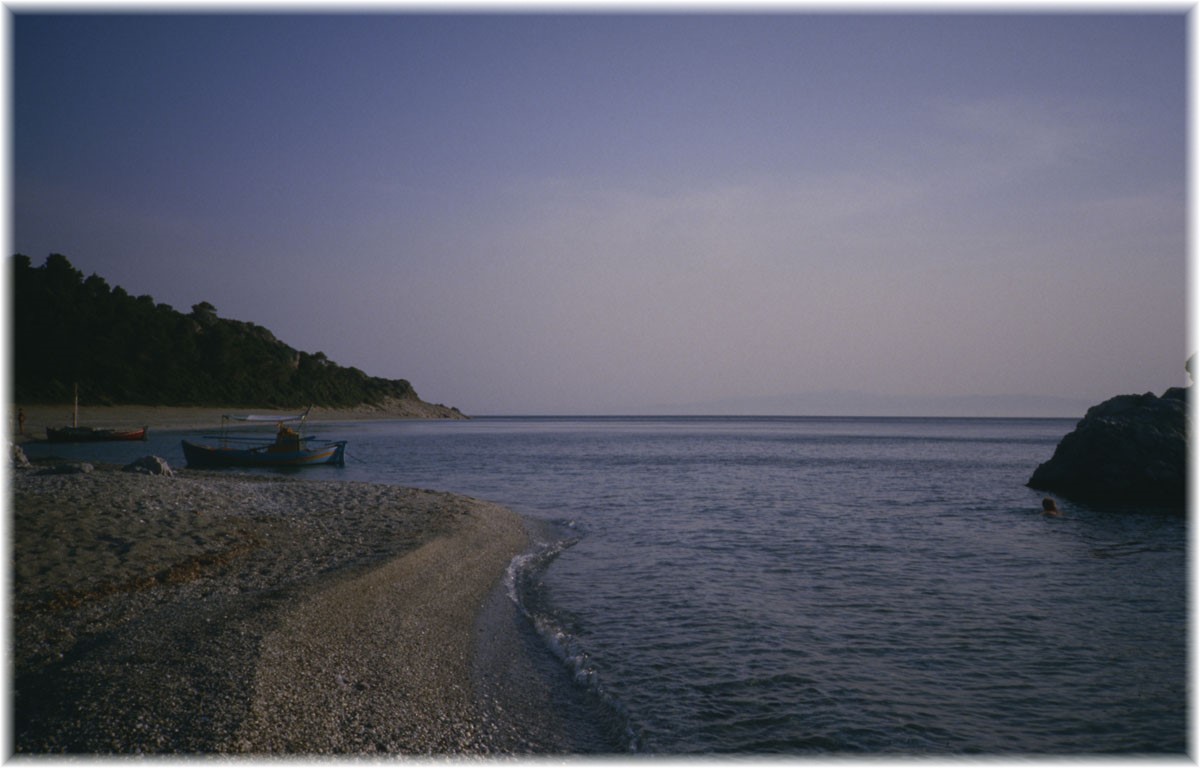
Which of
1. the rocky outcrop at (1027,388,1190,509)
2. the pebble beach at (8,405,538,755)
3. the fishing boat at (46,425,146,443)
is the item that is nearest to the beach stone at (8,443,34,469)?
Result: the pebble beach at (8,405,538,755)

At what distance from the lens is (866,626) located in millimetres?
12422

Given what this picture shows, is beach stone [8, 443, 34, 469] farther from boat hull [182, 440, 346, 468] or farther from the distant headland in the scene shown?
the distant headland

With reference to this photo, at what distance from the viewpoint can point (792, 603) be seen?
1391cm

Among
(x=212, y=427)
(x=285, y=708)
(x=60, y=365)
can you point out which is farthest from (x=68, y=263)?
→ (x=285, y=708)

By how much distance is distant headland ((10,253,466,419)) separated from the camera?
322ft

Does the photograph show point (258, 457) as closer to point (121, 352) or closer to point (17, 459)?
point (17, 459)

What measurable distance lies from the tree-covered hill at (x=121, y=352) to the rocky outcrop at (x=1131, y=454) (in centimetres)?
10586

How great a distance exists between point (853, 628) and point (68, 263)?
13992 cm

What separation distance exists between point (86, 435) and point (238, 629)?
65.8 meters

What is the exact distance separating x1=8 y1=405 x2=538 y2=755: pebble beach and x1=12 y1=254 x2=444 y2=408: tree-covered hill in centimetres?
9142

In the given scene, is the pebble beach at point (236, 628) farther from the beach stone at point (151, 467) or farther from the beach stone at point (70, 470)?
the beach stone at point (151, 467)

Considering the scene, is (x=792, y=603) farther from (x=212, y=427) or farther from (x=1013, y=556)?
(x=212, y=427)

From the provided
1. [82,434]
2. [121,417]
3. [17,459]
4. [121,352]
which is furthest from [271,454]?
[121,352]

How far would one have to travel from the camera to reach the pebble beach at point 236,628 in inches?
269
